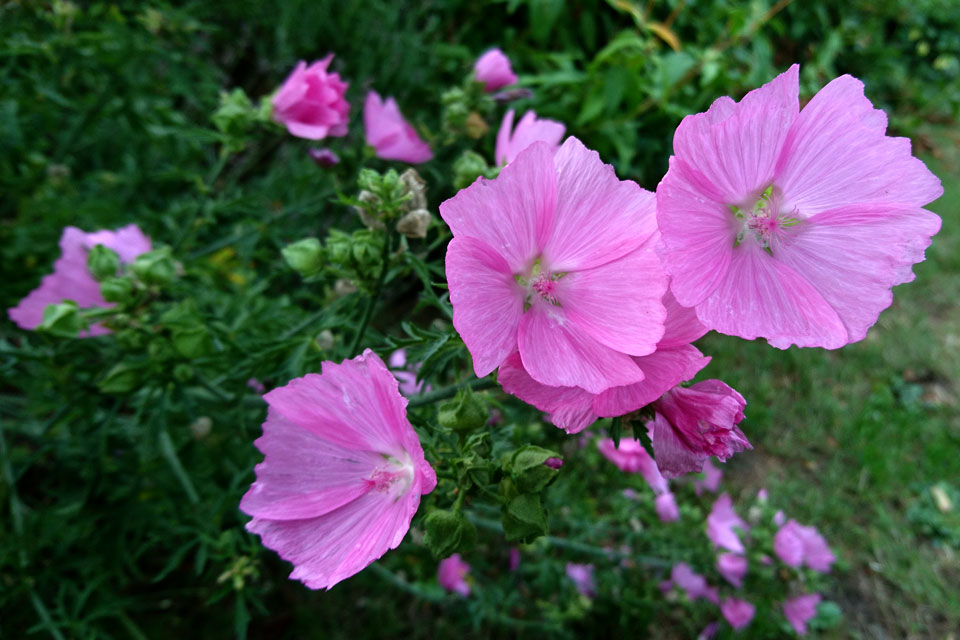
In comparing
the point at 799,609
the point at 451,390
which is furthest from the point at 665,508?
the point at 451,390

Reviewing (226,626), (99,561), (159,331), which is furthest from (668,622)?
(159,331)

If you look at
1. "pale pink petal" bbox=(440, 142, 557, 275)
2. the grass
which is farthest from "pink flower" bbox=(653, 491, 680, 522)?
"pale pink petal" bbox=(440, 142, 557, 275)

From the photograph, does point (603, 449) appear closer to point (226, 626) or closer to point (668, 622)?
point (668, 622)

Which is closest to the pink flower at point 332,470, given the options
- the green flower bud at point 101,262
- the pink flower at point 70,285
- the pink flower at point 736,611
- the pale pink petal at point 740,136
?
the pale pink petal at point 740,136

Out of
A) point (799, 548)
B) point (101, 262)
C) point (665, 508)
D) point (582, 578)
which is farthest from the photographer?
point (582, 578)

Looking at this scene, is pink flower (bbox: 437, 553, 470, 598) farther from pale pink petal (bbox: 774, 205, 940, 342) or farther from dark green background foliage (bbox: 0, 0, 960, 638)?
pale pink petal (bbox: 774, 205, 940, 342)

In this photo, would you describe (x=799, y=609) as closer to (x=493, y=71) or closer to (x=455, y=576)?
(x=455, y=576)

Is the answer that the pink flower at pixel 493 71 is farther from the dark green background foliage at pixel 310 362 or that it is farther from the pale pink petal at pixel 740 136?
the pale pink petal at pixel 740 136
